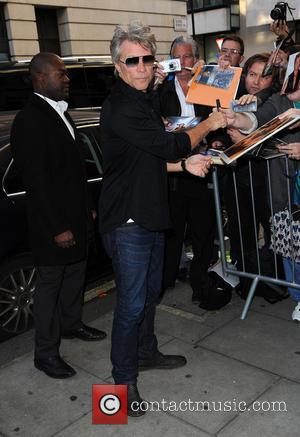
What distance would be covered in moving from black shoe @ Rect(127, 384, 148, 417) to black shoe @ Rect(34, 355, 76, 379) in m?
0.57

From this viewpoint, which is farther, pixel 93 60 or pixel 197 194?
pixel 93 60

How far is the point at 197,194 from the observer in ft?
12.9

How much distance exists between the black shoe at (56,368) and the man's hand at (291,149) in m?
2.09

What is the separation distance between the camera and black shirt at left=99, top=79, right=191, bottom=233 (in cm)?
243

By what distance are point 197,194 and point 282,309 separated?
1.18 m

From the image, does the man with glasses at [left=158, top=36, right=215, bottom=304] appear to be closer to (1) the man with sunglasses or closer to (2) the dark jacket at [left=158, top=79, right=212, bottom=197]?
(2) the dark jacket at [left=158, top=79, right=212, bottom=197]

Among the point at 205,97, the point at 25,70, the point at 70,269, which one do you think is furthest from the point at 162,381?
the point at 25,70

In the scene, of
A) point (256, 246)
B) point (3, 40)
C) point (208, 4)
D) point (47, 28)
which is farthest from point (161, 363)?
point (208, 4)

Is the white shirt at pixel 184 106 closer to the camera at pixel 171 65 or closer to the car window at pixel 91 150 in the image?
the camera at pixel 171 65

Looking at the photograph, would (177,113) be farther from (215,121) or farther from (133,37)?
(133,37)

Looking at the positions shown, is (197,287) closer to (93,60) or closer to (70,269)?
(70,269)

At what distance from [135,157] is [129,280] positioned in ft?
2.27

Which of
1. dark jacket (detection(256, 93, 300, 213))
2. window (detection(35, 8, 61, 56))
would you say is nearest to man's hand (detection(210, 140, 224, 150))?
dark jacket (detection(256, 93, 300, 213))

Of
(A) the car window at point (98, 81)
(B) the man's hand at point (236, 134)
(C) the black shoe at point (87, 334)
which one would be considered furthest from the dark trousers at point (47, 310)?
(A) the car window at point (98, 81)
